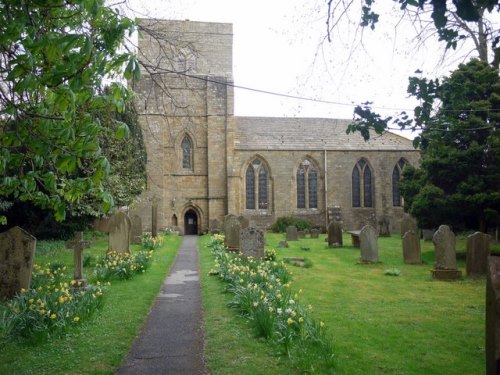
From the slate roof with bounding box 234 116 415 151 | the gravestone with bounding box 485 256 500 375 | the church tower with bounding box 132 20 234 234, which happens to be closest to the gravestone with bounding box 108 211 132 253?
the gravestone with bounding box 485 256 500 375

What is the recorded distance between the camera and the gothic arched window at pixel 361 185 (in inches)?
1369

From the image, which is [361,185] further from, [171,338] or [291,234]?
[171,338]

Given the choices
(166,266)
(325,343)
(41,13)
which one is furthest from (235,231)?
(41,13)

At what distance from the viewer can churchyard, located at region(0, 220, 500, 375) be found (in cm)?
550

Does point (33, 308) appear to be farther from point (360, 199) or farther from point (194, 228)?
point (360, 199)

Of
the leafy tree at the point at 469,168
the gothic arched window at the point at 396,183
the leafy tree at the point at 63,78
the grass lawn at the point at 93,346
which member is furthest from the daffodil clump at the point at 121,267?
the gothic arched window at the point at 396,183

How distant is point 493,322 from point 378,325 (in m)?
4.70

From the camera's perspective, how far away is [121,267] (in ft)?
37.4

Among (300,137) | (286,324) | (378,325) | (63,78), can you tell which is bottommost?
(378,325)

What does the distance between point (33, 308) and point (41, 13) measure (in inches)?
176

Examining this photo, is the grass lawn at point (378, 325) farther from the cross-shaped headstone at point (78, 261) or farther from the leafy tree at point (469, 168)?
the leafy tree at point (469, 168)

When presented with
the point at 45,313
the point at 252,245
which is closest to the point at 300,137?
the point at 252,245

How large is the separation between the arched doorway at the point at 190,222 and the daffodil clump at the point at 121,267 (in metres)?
19.5

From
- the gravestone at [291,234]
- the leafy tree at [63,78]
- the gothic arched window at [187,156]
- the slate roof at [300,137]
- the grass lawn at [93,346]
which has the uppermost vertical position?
the slate roof at [300,137]
